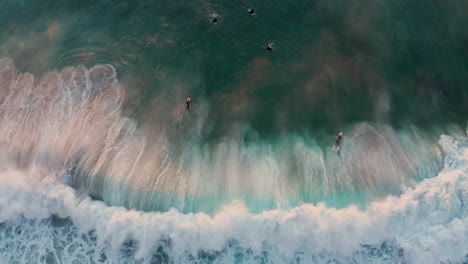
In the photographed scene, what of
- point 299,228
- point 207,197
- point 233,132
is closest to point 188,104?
point 233,132

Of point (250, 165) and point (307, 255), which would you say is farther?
point (250, 165)

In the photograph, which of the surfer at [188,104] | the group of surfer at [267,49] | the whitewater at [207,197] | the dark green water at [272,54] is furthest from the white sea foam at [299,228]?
the surfer at [188,104]

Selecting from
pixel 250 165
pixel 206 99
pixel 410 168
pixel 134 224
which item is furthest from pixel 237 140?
pixel 410 168

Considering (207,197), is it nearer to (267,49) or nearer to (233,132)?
(233,132)

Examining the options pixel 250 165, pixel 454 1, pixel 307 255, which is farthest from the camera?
pixel 454 1

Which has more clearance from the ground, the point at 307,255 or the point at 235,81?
the point at 235,81

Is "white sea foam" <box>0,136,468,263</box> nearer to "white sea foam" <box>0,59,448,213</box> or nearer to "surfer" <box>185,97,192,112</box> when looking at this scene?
"white sea foam" <box>0,59,448,213</box>

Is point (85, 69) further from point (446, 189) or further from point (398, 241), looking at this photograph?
point (446, 189)
